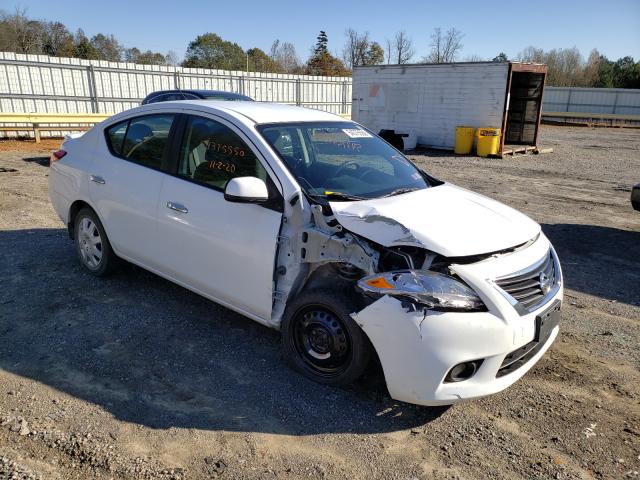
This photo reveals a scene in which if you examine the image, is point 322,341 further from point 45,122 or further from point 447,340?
point 45,122

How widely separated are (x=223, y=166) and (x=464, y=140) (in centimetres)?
1486

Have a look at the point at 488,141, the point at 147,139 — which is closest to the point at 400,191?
the point at 147,139

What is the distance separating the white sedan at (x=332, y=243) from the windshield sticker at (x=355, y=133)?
0.02 meters

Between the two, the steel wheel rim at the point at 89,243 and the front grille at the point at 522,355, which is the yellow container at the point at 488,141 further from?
the front grille at the point at 522,355

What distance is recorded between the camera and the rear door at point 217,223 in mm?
3449

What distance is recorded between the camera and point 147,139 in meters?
4.42

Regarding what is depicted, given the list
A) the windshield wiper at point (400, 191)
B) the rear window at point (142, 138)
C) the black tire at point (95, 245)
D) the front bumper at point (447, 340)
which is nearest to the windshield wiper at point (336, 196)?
the windshield wiper at point (400, 191)

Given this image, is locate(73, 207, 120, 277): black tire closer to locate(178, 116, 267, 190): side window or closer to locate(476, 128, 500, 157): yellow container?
locate(178, 116, 267, 190): side window

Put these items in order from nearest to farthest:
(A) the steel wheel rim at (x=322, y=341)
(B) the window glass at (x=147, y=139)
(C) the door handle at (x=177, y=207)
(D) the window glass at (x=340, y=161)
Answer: (A) the steel wheel rim at (x=322, y=341) < (D) the window glass at (x=340, y=161) < (C) the door handle at (x=177, y=207) < (B) the window glass at (x=147, y=139)

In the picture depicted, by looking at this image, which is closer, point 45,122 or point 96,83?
point 45,122

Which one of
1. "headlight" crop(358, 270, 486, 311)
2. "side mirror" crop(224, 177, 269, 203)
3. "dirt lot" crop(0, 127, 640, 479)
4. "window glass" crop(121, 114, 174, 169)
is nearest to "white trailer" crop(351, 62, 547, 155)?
"dirt lot" crop(0, 127, 640, 479)

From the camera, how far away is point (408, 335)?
9.12ft

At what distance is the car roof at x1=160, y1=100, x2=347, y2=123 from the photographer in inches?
155

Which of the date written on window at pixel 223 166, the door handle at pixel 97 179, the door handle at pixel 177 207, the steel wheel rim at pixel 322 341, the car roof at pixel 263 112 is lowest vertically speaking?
the steel wheel rim at pixel 322 341
